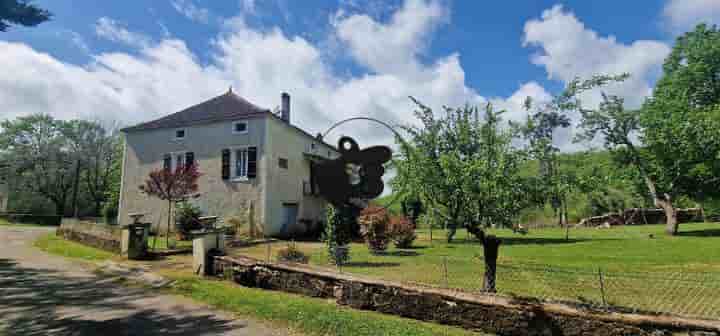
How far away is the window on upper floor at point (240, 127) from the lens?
57.3 feet

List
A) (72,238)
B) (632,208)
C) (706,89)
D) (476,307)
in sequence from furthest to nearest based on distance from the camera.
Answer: (632,208) → (706,89) → (72,238) → (476,307)

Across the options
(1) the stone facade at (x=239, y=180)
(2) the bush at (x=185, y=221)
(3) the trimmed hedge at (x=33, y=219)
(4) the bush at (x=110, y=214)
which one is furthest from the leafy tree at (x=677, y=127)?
(3) the trimmed hedge at (x=33, y=219)

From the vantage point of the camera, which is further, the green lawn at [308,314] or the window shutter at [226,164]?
the window shutter at [226,164]

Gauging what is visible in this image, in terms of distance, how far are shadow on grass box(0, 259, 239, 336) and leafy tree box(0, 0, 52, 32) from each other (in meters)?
6.43

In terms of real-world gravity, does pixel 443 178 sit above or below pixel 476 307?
above

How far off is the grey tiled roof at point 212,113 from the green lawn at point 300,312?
37.2ft

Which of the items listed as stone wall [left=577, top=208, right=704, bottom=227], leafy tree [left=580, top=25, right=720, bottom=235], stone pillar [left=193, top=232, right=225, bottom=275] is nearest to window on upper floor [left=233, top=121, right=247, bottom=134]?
stone pillar [left=193, top=232, right=225, bottom=275]

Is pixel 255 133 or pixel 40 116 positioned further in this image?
pixel 40 116

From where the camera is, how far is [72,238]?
53.0 ft

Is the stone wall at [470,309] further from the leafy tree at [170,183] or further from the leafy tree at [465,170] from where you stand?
the leafy tree at [170,183]

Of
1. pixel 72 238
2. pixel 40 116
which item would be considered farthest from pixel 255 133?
pixel 40 116

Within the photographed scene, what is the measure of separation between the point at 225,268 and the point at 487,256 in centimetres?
561

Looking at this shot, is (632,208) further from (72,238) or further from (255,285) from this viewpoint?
(72,238)

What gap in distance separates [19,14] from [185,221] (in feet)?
29.5
